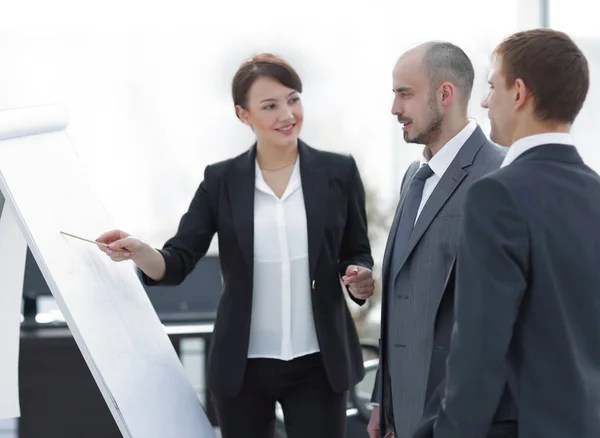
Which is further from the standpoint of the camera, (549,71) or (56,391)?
(56,391)

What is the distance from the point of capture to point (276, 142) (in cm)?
270

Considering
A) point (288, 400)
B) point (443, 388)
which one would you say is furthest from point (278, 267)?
point (443, 388)

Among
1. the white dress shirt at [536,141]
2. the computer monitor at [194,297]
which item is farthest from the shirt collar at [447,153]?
the computer monitor at [194,297]

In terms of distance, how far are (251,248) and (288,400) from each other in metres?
0.43

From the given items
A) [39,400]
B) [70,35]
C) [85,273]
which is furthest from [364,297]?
[70,35]

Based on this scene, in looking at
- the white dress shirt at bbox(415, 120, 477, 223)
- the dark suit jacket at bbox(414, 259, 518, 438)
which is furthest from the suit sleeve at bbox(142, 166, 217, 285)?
the dark suit jacket at bbox(414, 259, 518, 438)

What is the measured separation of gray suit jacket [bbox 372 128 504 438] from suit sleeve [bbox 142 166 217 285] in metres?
0.71

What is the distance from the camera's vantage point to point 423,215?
6.99 feet

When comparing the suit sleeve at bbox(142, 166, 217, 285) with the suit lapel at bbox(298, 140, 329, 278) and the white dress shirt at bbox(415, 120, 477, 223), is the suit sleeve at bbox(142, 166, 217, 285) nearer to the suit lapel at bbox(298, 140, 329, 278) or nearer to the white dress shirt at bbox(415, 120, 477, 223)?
the suit lapel at bbox(298, 140, 329, 278)

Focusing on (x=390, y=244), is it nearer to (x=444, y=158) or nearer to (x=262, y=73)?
(x=444, y=158)

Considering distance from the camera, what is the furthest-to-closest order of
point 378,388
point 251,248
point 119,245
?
point 251,248
point 119,245
point 378,388

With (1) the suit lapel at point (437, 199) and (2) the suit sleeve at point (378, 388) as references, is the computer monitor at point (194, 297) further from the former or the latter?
(1) the suit lapel at point (437, 199)

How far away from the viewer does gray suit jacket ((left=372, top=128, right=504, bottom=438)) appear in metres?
2.09

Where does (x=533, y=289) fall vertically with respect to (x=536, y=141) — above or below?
below
